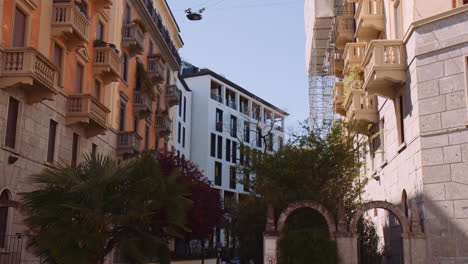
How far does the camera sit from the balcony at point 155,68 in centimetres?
3573

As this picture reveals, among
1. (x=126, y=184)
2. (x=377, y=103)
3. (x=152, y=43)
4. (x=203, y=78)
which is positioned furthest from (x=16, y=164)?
(x=203, y=78)

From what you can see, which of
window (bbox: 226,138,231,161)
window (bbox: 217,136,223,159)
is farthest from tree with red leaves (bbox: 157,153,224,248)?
window (bbox: 226,138,231,161)

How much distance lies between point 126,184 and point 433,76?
32.2ft

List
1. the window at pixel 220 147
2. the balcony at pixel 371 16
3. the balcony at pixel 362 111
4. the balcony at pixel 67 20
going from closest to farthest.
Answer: the balcony at pixel 67 20
the balcony at pixel 371 16
the balcony at pixel 362 111
the window at pixel 220 147

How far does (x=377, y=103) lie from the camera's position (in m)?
25.3

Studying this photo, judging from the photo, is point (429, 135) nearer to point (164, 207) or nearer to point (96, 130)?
point (164, 207)

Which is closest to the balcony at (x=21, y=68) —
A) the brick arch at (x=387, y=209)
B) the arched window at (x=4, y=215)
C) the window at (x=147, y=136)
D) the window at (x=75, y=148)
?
the arched window at (x=4, y=215)

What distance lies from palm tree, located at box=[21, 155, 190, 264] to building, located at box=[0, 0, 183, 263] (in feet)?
11.3

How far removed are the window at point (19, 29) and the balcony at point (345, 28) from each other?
18.6 meters

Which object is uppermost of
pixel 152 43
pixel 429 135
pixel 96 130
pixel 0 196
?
pixel 152 43

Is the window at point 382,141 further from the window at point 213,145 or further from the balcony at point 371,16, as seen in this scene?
the window at point 213,145

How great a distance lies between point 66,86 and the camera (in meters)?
23.4

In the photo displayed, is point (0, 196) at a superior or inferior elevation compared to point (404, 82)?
inferior

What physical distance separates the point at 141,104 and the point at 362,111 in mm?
13534
